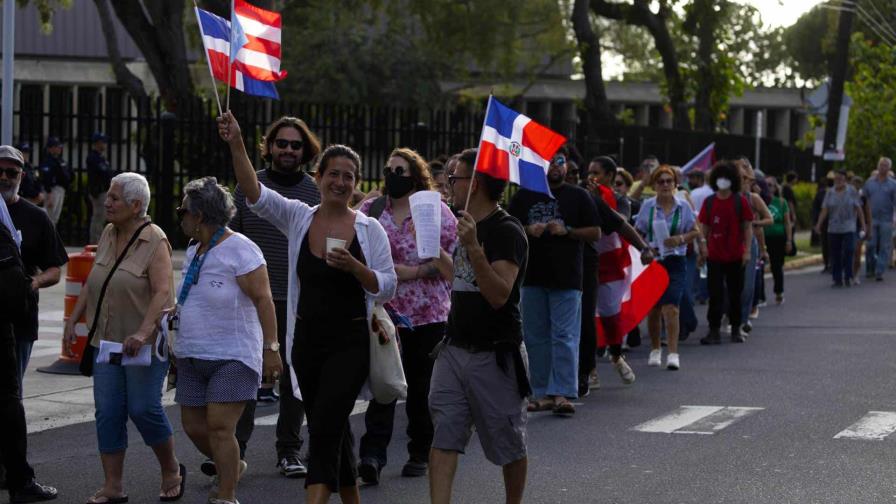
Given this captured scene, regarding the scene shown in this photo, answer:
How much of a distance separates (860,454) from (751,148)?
2884cm

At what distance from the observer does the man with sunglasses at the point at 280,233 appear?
27.6ft

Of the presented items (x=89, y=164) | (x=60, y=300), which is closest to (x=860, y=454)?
(x=60, y=300)

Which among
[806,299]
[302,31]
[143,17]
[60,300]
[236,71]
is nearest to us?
[236,71]

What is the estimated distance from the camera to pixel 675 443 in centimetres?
974

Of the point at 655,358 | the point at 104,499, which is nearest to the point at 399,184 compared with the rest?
the point at 104,499

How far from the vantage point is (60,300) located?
18922 millimetres

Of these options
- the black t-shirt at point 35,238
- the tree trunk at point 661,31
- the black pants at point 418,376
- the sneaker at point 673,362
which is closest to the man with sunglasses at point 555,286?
the black pants at point 418,376

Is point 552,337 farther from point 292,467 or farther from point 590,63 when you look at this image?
point 590,63

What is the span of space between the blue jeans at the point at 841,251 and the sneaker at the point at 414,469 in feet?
53.1

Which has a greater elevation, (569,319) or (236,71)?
(236,71)

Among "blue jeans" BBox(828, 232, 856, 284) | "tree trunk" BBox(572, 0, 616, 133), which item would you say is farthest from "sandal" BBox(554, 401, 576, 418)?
"tree trunk" BBox(572, 0, 616, 133)

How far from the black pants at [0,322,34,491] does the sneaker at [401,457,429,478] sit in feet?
6.66

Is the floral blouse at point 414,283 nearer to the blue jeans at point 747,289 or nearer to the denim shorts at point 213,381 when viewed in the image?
the denim shorts at point 213,381

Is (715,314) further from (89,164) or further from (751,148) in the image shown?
(751,148)
